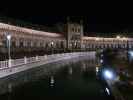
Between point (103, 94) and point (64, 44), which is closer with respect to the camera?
point (103, 94)

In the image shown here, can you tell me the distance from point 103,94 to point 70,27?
465ft

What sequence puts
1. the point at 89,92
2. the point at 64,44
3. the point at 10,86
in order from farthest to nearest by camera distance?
the point at 64,44
the point at 10,86
the point at 89,92

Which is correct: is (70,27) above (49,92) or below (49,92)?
above

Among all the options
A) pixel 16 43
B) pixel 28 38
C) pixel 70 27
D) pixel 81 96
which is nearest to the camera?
pixel 81 96

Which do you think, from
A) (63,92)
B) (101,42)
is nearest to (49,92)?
(63,92)

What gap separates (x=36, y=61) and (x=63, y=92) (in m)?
21.0

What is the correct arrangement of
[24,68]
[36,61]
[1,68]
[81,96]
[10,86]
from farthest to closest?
[36,61]
[24,68]
[1,68]
[10,86]
[81,96]

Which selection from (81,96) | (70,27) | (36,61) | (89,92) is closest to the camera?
(81,96)

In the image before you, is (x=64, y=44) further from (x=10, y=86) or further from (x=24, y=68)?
(x=10, y=86)

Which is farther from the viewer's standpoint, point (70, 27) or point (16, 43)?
point (70, 27)

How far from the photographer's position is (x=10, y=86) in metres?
19.8

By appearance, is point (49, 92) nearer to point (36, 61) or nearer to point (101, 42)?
point (36, 61)

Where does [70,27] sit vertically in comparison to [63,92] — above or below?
above

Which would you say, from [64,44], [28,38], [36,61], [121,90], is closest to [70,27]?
[64,44]
